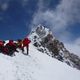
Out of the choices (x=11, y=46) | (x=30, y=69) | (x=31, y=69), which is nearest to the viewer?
→ (x=30, y=69)

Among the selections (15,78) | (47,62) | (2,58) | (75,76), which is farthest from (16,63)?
(75,76)

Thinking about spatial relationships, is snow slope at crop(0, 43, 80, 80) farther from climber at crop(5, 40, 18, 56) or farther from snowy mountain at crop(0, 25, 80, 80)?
climber at crop(5, 40, 18, 56)

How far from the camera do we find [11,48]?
28422 millimetres

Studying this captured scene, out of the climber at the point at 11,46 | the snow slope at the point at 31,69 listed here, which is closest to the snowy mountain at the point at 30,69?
the snow slope at the point at 31,69

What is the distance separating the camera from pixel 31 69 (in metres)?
26.8

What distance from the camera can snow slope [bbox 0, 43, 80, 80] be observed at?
23.6 metres

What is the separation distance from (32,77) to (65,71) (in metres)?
9.53

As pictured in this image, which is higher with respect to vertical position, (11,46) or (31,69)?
(11,46)

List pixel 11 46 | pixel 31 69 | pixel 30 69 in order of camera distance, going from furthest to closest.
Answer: pixel 11 46, pixel 31 69, pixel 30 69

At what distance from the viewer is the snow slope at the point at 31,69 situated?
23.6m

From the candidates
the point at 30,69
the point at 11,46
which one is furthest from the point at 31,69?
the point at 11,46

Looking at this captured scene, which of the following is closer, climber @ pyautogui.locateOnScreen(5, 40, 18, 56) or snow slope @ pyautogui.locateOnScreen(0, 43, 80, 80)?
snow slope @ pyautogui.locateOnScreen(0, 43, 80, 80)

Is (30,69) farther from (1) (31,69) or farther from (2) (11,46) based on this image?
(2) (11,46)

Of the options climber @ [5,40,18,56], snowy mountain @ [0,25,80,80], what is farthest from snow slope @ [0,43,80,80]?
climber @ [5,40,18,56]
